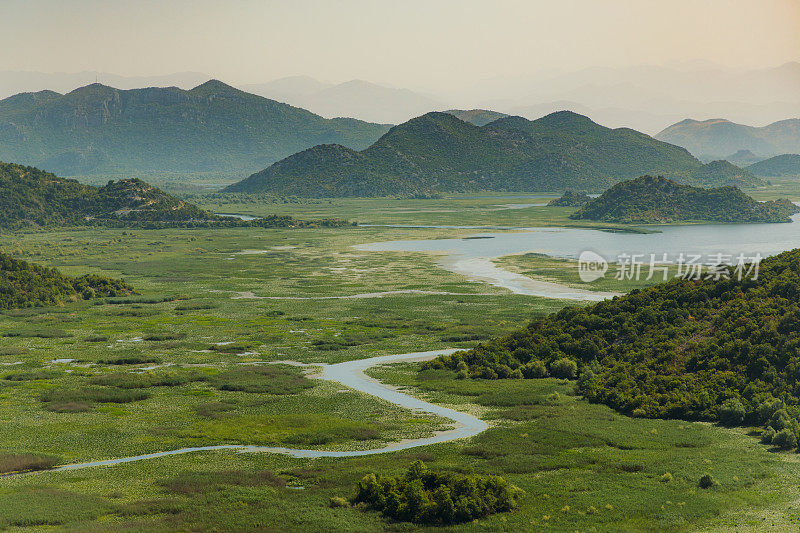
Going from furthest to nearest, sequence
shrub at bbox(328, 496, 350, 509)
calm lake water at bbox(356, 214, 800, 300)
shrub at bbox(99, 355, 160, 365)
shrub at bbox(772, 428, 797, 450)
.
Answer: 1. calm lake water at bbox(356, 214, 800, 300)
2. shrub at bbox(99, 355, 160, 365)
3. shrub at bbox(772, 428, 797, 450)
4. shrub at bbox(328, 496, 350, 509)

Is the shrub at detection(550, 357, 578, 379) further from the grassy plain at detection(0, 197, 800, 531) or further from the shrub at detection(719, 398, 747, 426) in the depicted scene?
the shrub at detection(719, 398, 747, 426)

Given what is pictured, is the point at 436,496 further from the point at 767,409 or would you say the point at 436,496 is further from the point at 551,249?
the point at 551,249

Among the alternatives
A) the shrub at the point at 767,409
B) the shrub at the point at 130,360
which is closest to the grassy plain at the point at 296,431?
the shrub at the point at 130,360

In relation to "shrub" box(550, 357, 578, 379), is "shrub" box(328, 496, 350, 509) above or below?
below

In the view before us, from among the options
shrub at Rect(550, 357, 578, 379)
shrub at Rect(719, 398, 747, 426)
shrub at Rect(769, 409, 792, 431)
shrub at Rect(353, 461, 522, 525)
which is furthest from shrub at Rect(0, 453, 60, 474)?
shrub at Rect(769, 409, 792, 431)

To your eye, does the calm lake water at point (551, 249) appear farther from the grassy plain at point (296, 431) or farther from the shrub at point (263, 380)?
the shrub at point (263, 380)

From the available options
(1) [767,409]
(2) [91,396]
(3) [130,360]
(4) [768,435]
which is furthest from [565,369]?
(3) [130,360]

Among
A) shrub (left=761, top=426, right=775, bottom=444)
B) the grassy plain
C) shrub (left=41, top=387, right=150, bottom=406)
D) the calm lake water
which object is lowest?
shrub (left=41, top=387, right=150, bottom=406)
